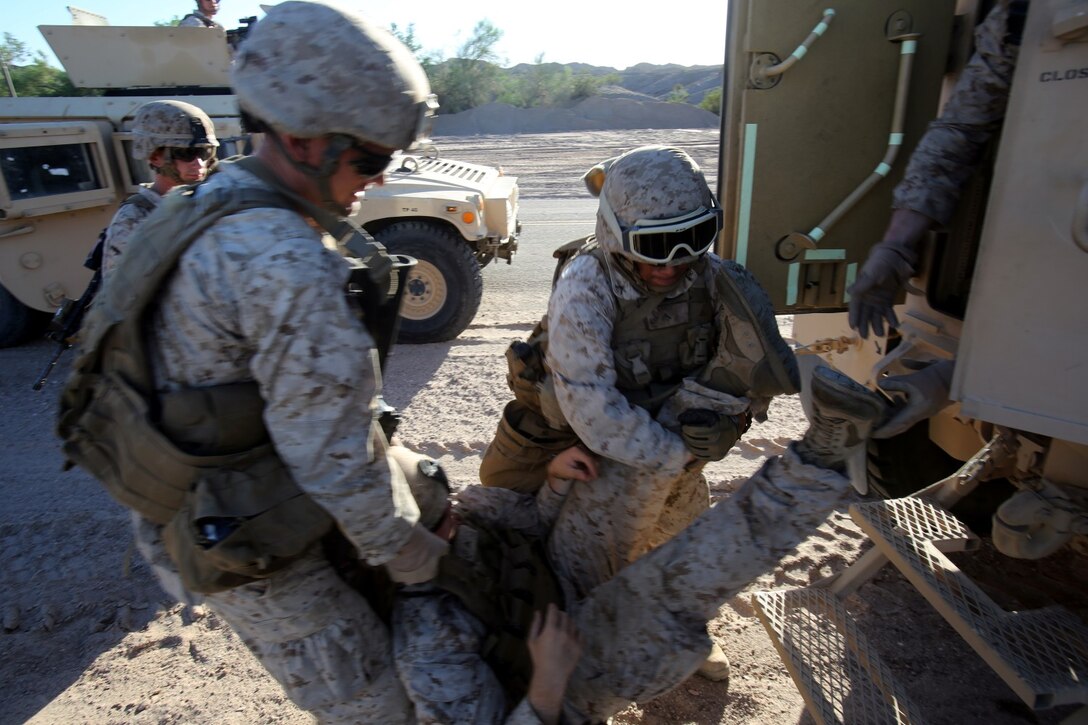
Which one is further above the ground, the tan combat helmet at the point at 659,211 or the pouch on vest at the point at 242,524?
the tan combat helmet at the point at 659,211

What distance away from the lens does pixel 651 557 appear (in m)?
2.08

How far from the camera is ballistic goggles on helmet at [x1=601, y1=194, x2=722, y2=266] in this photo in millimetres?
2059

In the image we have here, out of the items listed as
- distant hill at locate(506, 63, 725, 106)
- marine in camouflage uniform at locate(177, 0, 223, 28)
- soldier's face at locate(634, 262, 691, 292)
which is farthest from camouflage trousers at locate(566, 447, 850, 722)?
distant hill at locate(506, 63, 725, 106)

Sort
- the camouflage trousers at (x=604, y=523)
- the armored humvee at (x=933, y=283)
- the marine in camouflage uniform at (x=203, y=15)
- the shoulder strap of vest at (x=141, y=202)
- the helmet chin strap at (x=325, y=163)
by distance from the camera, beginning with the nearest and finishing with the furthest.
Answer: the helmet chin strap at (x=325, y=163) → the armored humvee at (x=933, y=283) → the camouflage trousers at (x=604, y=523) → the shoulder strap of vest at (x=141, y=202) → the marine in camouflage uniform at (x=203, y=15)

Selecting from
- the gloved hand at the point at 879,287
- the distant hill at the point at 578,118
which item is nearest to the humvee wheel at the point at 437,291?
the gloved hand at the point at 879,287

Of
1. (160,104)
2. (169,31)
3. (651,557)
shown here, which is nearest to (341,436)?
(651,557)

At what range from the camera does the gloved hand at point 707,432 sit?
6.95 ft

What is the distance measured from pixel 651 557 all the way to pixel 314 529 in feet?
2.99

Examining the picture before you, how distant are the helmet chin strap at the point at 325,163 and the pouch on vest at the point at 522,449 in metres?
1.16

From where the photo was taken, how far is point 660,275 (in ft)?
7.23

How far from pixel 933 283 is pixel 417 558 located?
77.5 inches

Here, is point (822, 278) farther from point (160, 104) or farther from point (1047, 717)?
point (160, 104)

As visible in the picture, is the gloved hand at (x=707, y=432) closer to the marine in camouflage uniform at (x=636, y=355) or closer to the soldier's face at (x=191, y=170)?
the marine in camouflage uniform at (x=636, y=355)

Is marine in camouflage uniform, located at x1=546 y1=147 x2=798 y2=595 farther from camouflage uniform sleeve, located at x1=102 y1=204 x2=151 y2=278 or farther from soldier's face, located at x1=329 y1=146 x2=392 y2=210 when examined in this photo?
camouflage uniform sleeve, located at x1=102 y1=204 x2=151 y2=278
